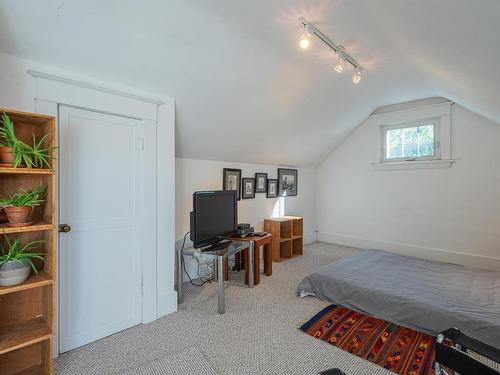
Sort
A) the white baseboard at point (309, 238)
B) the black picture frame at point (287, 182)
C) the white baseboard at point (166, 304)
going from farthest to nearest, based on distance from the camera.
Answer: the white baseboard at point (309, 238)
the black picture frame at point (287, 182)
the white baseboard at point (166, 304)

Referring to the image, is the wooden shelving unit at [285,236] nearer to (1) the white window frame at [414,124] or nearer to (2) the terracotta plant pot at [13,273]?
(1) the white window frame at [414,124]

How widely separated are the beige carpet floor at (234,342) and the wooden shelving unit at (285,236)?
49.4 inches

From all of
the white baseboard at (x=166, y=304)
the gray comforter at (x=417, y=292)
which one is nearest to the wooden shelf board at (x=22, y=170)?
the white baseboard at (x=166, y=304)

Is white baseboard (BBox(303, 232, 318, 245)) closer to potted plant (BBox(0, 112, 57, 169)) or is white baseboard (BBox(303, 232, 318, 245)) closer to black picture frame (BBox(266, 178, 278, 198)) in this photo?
black picture frame (BBox(266, 178, 278, 198))

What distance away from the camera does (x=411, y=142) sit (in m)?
4.42

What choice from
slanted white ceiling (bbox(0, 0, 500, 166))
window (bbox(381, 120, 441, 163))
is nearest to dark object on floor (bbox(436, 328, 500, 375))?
slanted white ceiling (bbox(0, 0, 500, 166))

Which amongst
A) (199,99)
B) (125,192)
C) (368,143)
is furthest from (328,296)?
(368,143)

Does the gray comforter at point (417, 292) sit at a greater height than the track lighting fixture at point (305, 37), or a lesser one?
lesser

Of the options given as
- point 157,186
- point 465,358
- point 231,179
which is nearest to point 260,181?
point 231,179

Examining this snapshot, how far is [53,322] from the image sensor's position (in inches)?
63.2

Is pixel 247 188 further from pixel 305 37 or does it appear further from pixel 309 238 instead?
pixel 305 37

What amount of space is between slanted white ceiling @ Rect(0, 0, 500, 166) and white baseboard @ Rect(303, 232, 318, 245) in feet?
8.34

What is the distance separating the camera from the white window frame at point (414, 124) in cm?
400

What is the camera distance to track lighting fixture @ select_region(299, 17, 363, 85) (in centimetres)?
209
